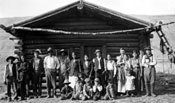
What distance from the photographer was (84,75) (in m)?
→ 9.83

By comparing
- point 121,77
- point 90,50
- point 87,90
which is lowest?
point 87,90

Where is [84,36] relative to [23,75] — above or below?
above

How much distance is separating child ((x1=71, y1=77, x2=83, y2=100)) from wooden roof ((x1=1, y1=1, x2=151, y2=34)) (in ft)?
10.3

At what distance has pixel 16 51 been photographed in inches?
444

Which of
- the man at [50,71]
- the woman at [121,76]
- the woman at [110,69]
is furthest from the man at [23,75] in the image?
the woman at [121,76]

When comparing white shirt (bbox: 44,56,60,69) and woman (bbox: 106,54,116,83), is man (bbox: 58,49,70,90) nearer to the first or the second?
white shirt (bbox: 44,56,60,69)

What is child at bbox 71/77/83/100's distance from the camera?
30.7ft

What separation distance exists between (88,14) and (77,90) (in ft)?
12.1

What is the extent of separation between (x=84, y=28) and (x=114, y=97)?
3588 mm

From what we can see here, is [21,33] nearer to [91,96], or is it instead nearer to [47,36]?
[47,36]

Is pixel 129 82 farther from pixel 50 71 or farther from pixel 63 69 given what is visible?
pixel 50 71

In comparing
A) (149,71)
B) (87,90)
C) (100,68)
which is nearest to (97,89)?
(87,90)

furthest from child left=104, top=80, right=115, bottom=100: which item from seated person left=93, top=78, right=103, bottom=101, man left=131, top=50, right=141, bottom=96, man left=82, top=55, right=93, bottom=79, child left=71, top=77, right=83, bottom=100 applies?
man left=131, top=50, right=141, bottom=96

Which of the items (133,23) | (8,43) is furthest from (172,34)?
(133,23)
